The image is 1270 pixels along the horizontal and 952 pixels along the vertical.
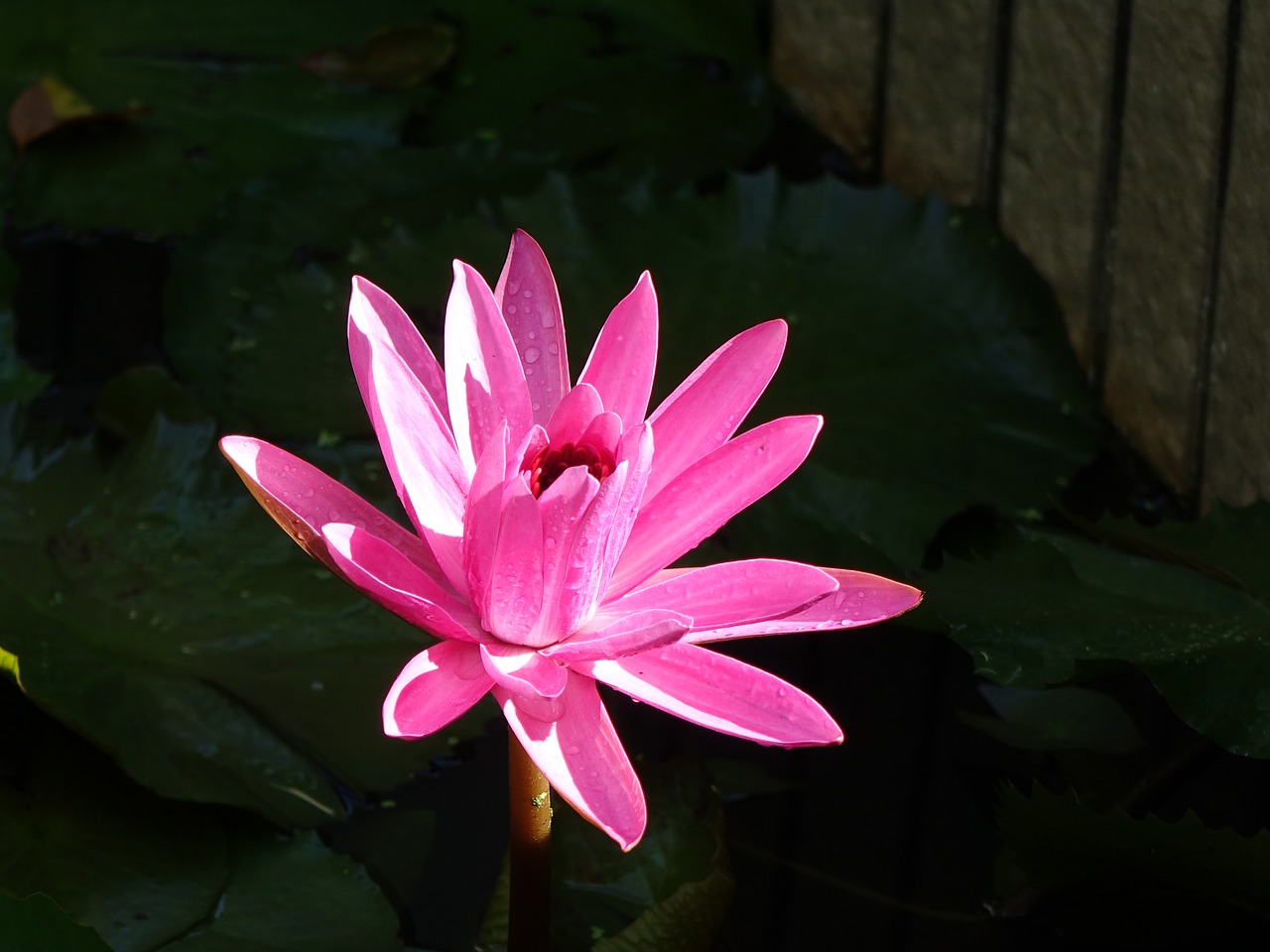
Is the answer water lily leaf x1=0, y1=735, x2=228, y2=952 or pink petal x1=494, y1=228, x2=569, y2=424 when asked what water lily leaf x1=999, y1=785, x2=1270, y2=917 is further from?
water lily leaf x1=0, y1=735, x2=228, y2=952

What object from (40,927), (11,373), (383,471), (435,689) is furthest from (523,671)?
(11,373)

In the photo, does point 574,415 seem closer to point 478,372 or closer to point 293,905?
point 478,372

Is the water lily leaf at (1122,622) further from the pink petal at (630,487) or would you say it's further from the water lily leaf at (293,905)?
the water lily leaf at (293,905)

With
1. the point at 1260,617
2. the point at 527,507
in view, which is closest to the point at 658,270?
the point at 1260,617

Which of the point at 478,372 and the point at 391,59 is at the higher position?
the point at 478,372

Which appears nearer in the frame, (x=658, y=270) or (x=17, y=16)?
(x=658, y=270)

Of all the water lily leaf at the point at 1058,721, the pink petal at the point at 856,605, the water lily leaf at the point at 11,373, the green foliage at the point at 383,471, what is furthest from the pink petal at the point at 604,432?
the water lily leaf at the point at 11,373

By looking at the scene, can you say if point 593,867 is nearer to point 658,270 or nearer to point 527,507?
point 527,507
